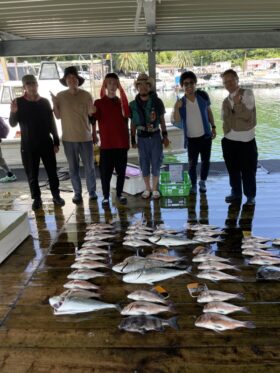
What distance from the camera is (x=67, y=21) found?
457cm

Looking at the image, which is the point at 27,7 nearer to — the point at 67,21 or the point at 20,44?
the point at 67,21

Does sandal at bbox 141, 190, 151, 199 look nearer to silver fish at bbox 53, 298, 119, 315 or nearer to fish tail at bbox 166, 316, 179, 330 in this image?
silver fish at bbox 53, 298, 119, 315

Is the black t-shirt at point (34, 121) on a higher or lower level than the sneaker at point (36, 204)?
higher

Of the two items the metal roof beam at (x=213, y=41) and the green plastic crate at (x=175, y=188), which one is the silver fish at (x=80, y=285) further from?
the metal roof beam at (x=213, y=41)

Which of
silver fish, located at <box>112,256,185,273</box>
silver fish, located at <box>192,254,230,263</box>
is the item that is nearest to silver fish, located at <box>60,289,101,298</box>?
silver fish, located at <box>112,256,185,273</box>

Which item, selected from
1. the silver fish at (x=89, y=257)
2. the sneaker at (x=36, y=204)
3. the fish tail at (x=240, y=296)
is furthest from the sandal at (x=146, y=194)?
the fish tail at (x=240, y=296)

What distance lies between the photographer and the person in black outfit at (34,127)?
439cm

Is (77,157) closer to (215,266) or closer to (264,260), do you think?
(215,266)

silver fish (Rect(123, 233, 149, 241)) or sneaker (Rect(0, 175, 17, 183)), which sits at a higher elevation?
silver fish (Rect(123, 233, 149, 241))

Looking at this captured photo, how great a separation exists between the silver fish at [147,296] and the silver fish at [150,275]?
0.23m

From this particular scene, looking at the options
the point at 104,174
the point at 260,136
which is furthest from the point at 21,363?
the point at 260,136

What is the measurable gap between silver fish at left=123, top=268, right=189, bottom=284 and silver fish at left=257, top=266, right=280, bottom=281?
645 millimetres

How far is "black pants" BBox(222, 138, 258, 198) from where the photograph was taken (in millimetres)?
4340

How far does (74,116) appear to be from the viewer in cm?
455
